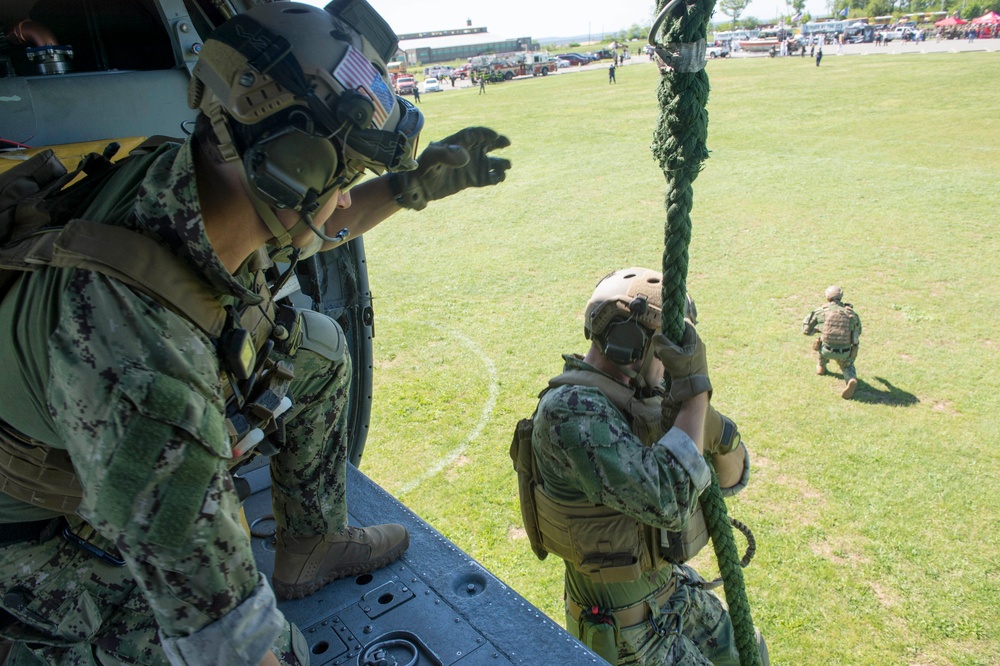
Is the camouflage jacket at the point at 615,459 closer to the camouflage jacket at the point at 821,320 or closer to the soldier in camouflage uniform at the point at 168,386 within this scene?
the soldier in camouflage uniform at the point at 168,386

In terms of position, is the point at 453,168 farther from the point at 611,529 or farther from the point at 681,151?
the point at 611,529

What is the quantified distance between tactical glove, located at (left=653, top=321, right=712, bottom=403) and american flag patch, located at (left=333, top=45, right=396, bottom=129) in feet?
3.28

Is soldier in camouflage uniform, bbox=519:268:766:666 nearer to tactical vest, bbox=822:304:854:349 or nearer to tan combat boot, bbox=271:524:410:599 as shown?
tan combat boot, bbox=271:524:410:599

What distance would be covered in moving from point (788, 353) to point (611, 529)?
18.8 feet

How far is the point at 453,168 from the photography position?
259cm

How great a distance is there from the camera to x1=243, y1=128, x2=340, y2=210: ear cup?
170 centimetres

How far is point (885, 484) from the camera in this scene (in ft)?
18.4

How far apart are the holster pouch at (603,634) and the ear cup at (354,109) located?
195 centimetres

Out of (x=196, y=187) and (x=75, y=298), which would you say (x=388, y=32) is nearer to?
(x=196, y=187)

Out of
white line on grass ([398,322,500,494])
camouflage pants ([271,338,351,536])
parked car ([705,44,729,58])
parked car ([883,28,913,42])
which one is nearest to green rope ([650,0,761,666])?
camouflage pants ([271,338,351,536])

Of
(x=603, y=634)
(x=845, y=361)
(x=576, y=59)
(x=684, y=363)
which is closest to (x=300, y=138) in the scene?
(x=684, y=363)

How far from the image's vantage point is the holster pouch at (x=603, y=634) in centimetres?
275

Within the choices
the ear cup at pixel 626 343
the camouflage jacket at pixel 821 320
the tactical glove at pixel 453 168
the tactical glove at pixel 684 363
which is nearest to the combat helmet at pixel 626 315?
the ear cup at pixel 626 343

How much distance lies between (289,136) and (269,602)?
1024 millimetres
